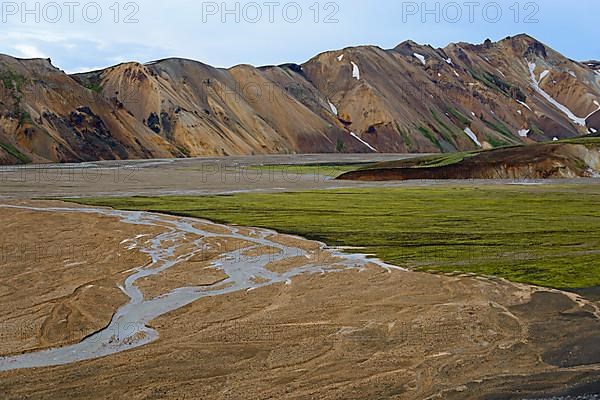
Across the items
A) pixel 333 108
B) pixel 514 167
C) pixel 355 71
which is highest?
pixel 355 71

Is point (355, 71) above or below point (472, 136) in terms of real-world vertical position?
above

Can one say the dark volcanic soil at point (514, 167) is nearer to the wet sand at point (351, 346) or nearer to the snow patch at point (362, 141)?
the wet sand at point (351, 346)

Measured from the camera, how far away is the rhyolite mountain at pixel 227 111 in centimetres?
10831

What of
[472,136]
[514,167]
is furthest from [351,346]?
[472,136]

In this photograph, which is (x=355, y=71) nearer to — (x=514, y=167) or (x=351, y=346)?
(x=514, y=167)

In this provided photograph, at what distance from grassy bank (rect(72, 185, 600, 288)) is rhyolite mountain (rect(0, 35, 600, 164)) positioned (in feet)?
213

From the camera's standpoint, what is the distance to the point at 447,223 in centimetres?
2844

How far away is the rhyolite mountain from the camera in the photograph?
355 ft

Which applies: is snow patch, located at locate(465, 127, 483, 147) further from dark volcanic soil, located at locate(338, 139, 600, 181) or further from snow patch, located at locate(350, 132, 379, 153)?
dark volcanic soil, located at locate(338, 139, 600, 181)

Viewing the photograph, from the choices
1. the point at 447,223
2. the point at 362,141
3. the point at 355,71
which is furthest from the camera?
the point at 355,71

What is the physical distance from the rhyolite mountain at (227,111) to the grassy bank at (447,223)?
64938 mm

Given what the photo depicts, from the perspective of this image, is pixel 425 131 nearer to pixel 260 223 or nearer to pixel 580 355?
pixel 260 223

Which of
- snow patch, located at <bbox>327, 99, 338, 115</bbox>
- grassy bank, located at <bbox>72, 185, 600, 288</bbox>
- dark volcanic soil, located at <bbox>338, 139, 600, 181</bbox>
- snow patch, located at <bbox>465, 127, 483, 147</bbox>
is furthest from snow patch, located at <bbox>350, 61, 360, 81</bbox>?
grassy bank, located at <bbox>72, 185, 600, 288</bbox>

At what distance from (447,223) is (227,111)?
122m
